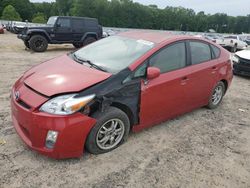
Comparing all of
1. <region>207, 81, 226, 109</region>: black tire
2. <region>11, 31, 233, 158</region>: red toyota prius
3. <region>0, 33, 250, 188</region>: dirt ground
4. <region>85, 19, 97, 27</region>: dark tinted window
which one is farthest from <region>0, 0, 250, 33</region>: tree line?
<region>0, 33, 250, 188</region>: dirt ground

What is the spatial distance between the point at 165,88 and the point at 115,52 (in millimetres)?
920

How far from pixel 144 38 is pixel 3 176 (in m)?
2.74

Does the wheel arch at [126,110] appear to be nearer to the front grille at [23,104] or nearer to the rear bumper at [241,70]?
the front grille at [23,104]

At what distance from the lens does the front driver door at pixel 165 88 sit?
3.72 metres

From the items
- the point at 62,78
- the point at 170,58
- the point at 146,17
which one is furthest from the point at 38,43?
the point at 146,17

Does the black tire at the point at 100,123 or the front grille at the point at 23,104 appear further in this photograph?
the black tire at the point at 100,123

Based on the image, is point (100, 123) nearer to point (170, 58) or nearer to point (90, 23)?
point (170, 58)

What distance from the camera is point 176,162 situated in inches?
134

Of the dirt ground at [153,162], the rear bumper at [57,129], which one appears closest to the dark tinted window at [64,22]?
the dirt ground at [153,162]

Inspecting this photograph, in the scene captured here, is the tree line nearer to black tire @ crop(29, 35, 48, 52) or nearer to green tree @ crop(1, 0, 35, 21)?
green tree @ crop(1, 0, 35, 21)

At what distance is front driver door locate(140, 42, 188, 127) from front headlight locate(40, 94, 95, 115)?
3.10 feet

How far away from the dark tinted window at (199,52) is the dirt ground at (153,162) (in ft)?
3.58

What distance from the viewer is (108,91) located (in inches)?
129

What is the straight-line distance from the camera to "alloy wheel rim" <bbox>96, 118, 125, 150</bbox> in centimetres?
337
